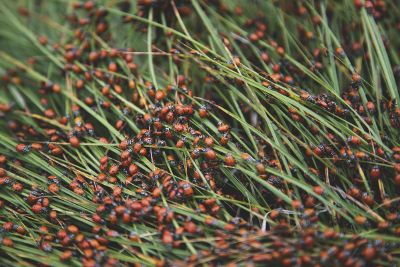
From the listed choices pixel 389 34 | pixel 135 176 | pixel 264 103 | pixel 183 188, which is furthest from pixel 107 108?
pixel 389 34

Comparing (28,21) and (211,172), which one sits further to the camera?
(28,21)

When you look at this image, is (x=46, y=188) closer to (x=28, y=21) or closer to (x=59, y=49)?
(x=59, y=49)

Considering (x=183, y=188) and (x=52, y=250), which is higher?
(x=183, y=188)

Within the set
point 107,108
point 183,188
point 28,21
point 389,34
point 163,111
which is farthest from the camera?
point 28,21

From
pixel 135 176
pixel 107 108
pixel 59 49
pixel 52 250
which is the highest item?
pixel 59 49

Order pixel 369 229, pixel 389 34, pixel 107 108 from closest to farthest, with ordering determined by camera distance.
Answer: pixel 369 229 < pixel 107 108 < pixel 389 34

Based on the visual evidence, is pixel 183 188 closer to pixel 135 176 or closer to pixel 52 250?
pixel 135 176
